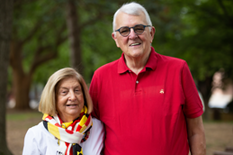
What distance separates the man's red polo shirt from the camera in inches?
90.7

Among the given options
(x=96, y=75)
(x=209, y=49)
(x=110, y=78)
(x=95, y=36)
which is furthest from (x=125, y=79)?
(x=95, y=36)

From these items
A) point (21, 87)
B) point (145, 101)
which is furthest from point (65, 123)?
point (21, 87)

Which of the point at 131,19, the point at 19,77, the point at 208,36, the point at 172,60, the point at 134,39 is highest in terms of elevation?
the point at 131,19

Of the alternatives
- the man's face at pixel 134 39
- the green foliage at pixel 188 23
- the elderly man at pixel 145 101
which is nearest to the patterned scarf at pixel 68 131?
the elderly man at pixel 145 101

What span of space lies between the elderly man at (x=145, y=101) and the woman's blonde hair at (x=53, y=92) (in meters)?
0.16

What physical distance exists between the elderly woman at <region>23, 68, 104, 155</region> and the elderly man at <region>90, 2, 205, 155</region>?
0.50ft

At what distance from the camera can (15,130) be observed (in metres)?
11.0

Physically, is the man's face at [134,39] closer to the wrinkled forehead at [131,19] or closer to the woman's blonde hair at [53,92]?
the wrinkled forehead at [131,19]

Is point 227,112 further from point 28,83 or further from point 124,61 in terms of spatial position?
point 124,61

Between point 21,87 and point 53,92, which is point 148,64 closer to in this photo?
point 53,92

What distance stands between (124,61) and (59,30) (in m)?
16.1

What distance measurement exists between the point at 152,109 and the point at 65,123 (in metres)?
0.81

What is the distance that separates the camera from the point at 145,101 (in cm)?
235

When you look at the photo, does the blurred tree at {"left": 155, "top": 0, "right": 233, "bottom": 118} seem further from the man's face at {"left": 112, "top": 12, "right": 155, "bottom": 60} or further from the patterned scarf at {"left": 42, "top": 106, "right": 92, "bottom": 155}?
the patterned scarf at {"left": 42, "top": 106, "right": 92, "bottom": 155}
